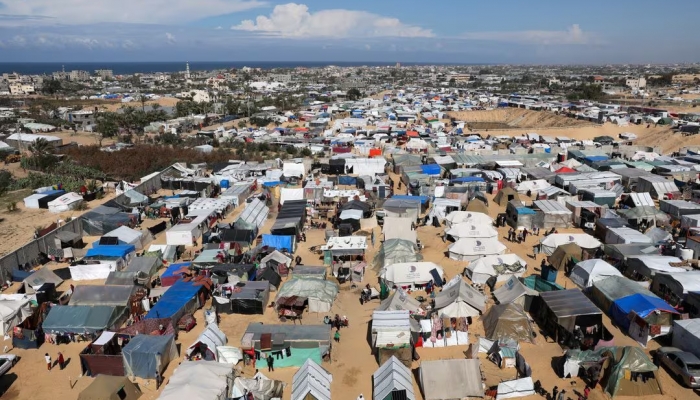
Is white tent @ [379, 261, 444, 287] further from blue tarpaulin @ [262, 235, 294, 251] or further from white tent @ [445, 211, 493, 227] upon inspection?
white tent @ [445, 211, 493, 227]

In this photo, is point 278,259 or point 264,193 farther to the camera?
point 264,193

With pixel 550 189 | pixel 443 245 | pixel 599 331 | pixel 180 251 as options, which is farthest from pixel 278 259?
pixel 550 189

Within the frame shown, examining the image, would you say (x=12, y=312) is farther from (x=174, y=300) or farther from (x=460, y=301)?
(x=460, y=301)

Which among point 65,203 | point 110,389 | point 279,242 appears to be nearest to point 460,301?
point 279,242

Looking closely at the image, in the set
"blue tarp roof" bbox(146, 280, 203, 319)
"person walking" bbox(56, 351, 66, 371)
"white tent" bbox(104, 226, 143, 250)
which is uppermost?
"white tent" bbox(104, 226, 143, 250)

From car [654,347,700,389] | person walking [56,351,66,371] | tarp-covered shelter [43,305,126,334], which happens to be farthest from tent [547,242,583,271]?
person walking [56,351,66,371]

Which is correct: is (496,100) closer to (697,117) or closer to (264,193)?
(697,117)
